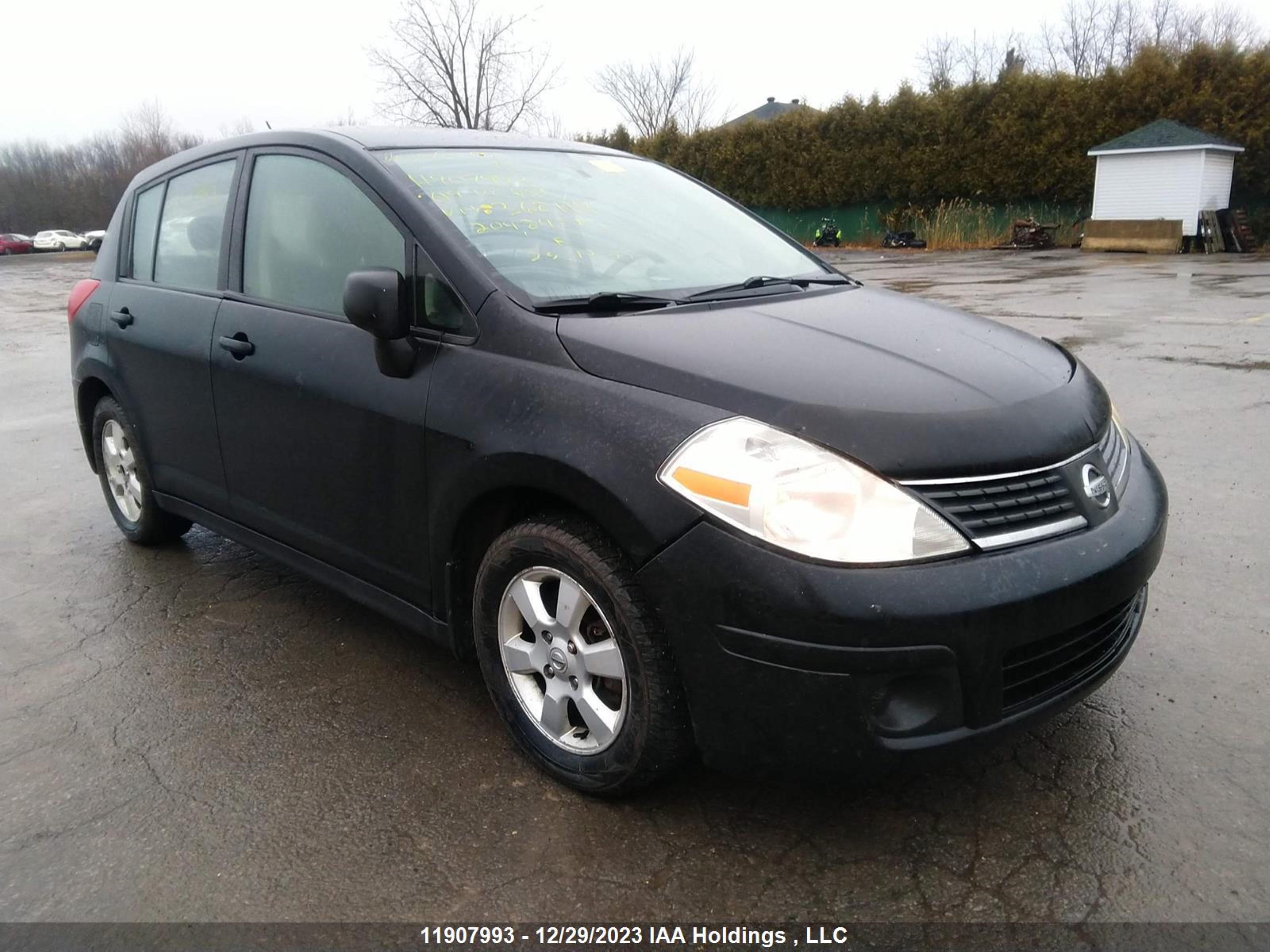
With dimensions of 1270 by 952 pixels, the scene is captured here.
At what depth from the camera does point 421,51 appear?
3538 centimetres

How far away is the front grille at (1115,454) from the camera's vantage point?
8.34 ft

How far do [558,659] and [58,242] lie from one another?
7115cm

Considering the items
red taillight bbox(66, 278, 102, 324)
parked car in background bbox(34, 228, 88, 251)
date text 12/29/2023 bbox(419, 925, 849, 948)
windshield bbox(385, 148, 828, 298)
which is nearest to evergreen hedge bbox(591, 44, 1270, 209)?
windshield bbox(385, 148, 828, 298)

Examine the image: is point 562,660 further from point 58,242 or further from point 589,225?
point 58,242

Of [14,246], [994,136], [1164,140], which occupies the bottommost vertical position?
[14,246]

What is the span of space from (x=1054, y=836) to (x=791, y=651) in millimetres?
890

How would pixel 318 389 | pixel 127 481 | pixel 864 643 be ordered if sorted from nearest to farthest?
pixel 864 643 → pixel 318 389 → pixel 127 481

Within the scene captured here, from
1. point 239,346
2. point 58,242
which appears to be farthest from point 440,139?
point 58,242

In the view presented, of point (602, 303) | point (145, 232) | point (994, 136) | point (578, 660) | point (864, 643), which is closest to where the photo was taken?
point (864, 643)

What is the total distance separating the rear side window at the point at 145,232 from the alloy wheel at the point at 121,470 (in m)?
0.69

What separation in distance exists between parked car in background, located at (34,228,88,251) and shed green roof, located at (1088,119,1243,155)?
57.7m

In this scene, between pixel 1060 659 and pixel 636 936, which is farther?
pixel 1060 659

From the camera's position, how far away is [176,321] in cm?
386

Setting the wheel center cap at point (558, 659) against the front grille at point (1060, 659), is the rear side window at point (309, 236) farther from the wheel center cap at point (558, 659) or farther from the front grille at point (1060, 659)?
the front grille at point (1060, 659)
